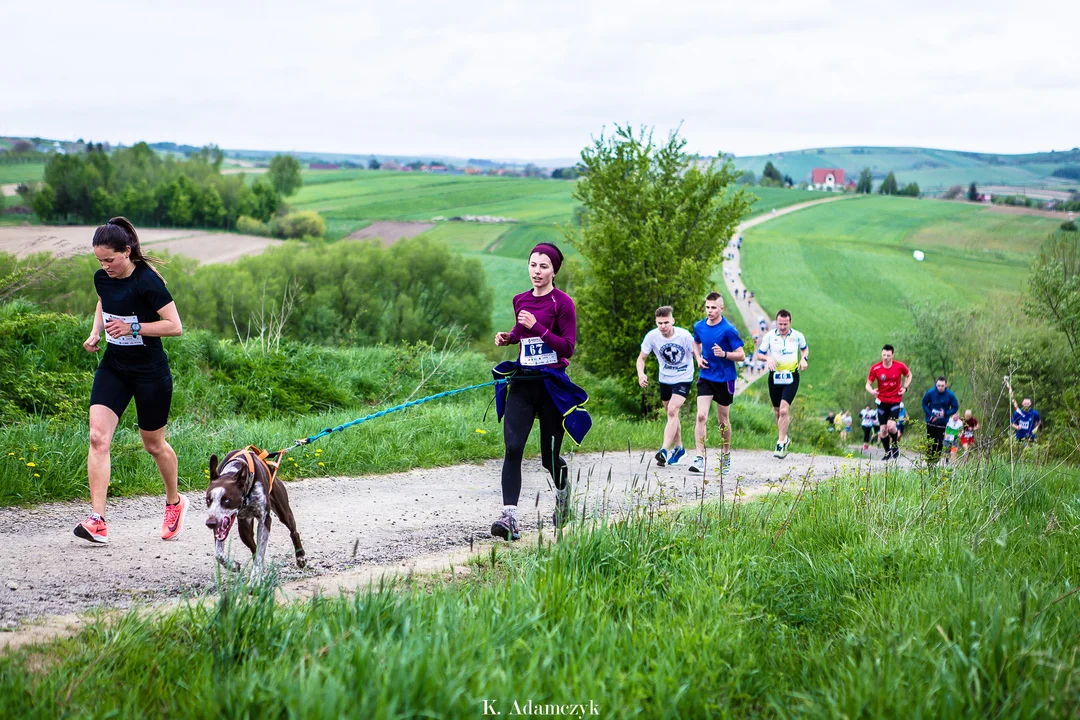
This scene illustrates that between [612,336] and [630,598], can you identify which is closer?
[630,598]

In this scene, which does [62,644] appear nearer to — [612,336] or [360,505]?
[360,505]

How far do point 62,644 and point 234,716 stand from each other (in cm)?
133

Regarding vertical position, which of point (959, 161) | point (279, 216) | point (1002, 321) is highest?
point (959, 161)

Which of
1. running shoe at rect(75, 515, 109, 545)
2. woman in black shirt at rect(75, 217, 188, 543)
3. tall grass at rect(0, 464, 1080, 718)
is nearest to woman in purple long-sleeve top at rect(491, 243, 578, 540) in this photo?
tall grass at rect(0, 464, 1080, 718)

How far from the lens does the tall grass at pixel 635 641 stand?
9.99 ft

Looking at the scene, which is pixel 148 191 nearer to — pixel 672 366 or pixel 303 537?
pixel 672 366

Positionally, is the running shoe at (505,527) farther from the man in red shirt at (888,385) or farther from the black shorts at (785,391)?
the man in red shirt at (888,385)

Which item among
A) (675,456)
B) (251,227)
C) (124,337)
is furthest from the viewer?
(251,227)

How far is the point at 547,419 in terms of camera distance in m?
6.59

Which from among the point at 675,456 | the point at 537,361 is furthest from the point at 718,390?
the point at 537,361

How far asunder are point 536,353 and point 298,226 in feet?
248

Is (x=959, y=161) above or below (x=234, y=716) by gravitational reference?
above

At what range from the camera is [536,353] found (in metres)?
6.42

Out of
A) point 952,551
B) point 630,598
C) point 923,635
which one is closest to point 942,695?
point 923,635
